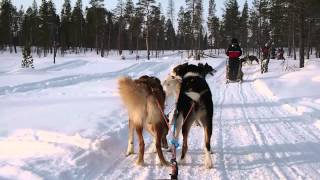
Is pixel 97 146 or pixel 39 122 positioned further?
pixel 39 122

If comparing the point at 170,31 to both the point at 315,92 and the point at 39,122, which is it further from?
the point at 39,122

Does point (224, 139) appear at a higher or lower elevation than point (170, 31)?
lower

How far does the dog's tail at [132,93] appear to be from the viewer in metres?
5.85

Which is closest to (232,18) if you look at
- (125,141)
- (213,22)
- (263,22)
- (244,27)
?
(244,27)

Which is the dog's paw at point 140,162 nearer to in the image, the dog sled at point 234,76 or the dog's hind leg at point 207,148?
the dog's hind leg at point 207,148

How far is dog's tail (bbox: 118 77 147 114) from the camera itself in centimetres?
585

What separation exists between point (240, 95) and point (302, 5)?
1393 cm

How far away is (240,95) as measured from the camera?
1480cm

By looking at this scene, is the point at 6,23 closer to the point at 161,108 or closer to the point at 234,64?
the point at 234,64

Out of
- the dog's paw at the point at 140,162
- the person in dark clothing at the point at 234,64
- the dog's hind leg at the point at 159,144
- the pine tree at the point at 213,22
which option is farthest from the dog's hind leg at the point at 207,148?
the pine tree at the point at 213,22

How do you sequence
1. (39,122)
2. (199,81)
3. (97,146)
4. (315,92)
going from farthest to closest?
(315,92) < (39,122) < (97,146) < (199,81)

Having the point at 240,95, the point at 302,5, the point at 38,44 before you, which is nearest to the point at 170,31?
the point at 38,44

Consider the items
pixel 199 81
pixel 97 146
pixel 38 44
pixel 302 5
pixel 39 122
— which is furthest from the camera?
pixel 38 44

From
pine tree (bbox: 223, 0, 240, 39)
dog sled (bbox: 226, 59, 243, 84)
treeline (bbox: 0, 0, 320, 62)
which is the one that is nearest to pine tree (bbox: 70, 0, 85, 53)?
treeline (bbox: 0, 0, 320, 62)
